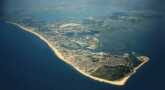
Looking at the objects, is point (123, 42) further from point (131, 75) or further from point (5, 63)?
point (5, 63)

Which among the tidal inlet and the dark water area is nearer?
the dark water area

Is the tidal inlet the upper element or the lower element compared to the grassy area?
upper

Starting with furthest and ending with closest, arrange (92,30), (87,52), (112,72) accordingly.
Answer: (92,30)
(87,52)
(112,72)

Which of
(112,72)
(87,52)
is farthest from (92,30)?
(112,72)

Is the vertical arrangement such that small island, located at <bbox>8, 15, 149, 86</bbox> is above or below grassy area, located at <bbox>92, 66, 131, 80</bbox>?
above

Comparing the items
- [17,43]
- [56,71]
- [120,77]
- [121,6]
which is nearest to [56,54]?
[56,71]

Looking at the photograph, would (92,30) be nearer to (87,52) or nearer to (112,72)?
(87,52)
